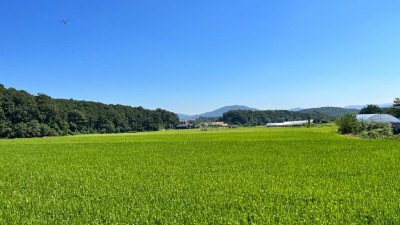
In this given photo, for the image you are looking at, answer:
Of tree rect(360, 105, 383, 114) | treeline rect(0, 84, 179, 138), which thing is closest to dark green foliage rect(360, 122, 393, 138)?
treeline rect(0, 84, 179, 138)

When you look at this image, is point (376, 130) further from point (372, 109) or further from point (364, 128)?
point (372, 109)

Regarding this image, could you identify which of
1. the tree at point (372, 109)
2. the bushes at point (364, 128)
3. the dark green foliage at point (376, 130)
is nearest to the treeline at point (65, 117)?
the bushes at point (364, 128)

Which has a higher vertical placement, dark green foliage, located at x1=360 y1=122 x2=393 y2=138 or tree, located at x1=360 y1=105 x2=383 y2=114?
tree, located at x1=360 y1=105 x2=383 y2=114

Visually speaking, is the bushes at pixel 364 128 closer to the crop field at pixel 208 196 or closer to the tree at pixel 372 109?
the crop field at pixel 208 196

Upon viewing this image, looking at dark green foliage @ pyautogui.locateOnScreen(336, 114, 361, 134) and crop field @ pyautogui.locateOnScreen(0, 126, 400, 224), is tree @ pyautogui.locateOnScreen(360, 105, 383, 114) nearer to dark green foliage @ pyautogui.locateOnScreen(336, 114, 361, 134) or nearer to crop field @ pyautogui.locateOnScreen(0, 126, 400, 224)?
dark green foliage @ pyautogui.locateOnScreen(336, 114, 361, 134)

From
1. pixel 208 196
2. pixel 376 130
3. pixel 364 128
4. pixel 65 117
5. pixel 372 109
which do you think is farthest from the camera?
pixel 372 109

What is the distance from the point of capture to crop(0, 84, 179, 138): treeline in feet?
260

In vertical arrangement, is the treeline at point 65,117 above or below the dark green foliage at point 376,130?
above

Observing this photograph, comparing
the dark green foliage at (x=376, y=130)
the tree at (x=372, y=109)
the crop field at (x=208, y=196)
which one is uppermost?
the tree at (x=372, y=109)

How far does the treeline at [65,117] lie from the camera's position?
7925 cm

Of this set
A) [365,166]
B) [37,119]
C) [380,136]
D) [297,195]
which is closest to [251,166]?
[365,166]

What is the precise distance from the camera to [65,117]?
98.7m

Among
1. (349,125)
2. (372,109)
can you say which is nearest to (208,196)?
(349,125)

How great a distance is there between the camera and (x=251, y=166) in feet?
57.6
